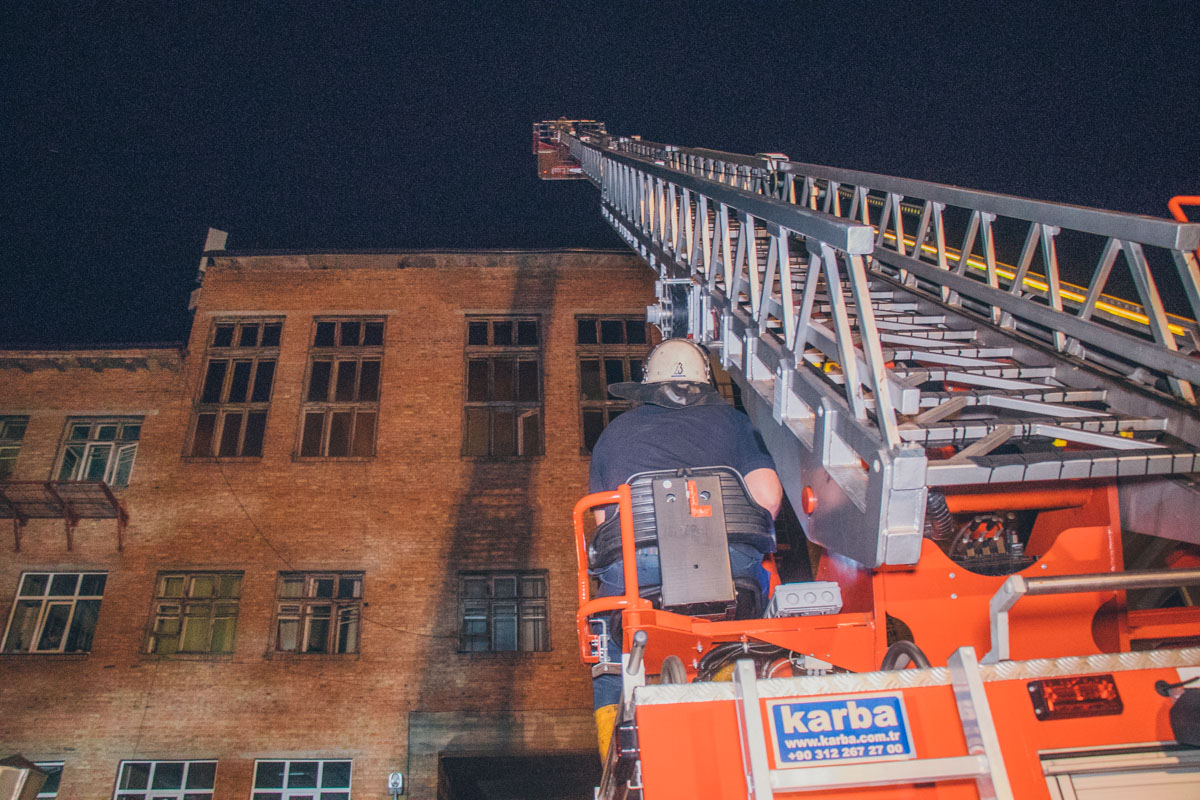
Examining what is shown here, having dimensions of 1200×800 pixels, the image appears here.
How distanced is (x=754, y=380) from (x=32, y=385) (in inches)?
492

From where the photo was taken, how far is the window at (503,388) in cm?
1131

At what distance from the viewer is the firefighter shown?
3133 millimetres

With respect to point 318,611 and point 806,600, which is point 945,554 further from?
point 318,611

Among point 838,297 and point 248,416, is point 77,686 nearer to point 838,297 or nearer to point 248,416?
point 248,416

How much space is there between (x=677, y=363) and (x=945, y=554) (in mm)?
1670

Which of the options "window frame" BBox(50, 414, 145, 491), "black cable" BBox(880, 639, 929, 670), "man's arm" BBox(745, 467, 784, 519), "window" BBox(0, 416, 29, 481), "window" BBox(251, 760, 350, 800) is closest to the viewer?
"black cable" BBox(880, 639, 929, 670)

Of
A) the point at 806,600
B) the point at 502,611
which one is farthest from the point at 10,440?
the point at 806,600

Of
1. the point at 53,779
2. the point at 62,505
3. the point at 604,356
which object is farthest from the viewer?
the point at 604,356

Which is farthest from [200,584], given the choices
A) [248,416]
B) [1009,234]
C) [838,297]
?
[1009,234]

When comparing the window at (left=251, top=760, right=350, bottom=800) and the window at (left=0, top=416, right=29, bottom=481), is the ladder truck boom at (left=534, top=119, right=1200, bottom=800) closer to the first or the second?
the window at (left=251, top=760, right=350, bottom=800)

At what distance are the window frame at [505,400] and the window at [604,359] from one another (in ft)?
2.26

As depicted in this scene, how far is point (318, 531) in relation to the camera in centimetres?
1052

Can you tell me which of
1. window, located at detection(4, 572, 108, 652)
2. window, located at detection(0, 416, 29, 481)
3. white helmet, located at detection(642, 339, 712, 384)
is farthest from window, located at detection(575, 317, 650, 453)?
window, located at detection(0, 416, 29, 481)

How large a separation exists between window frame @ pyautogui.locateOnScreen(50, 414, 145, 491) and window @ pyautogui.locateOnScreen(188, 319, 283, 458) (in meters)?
0.97
